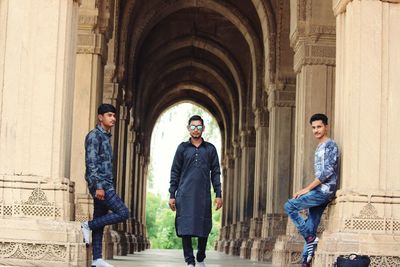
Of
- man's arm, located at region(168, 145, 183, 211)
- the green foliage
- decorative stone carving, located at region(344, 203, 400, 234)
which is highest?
man's arm, located at region(168, 145, 183, 211)

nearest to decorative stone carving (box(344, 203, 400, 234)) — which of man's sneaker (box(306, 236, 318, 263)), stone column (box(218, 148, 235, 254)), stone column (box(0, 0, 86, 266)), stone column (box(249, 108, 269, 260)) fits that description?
man's sneaker (box(306, 236, 318, 263))

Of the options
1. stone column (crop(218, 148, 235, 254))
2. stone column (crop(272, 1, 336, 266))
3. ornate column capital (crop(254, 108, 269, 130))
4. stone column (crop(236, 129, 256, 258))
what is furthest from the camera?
stone column (crop(218, 148, 235, 254))

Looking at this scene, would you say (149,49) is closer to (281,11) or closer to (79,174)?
(281,11)

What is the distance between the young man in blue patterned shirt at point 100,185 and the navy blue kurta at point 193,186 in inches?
24.5

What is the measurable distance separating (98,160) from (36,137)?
0.69 m

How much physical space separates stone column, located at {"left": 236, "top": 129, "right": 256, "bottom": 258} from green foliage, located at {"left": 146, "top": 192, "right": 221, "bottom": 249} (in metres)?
27.5

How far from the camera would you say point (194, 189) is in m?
8.73

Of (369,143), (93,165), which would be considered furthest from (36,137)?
(369,143)

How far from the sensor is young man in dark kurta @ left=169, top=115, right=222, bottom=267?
28.4ft

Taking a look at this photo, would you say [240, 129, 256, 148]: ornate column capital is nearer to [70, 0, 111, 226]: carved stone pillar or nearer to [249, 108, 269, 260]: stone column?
[249, 108, 269, 260]: stone column

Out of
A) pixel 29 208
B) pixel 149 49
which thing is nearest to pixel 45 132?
pixel 29 208

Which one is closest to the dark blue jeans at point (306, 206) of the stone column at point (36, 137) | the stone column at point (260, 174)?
the stone column at point (36, 137)

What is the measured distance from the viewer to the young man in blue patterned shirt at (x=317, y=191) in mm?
8977

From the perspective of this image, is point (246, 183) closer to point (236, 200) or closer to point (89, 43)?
point (236, 200)
